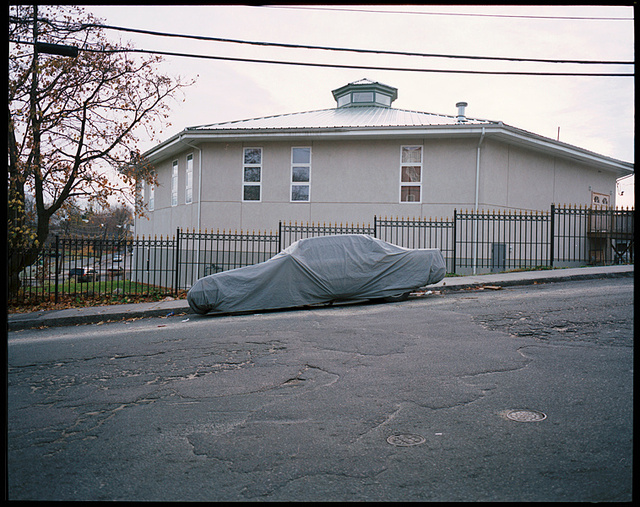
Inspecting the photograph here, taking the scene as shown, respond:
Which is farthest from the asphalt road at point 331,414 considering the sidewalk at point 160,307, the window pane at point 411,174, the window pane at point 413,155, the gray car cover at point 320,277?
the window pane at point 413,155

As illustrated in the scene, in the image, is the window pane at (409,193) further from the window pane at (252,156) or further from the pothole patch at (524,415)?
the pothole patch at (524,415)

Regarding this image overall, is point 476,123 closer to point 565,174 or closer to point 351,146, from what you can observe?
point 351,146

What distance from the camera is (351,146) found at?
18562mm

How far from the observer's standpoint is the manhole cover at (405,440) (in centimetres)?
379

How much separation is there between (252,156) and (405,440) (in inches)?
647

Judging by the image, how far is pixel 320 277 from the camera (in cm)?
1098

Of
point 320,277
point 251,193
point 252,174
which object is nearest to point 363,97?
point 252,174

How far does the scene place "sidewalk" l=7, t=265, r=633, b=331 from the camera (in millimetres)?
11000

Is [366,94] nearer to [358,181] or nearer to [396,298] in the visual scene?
[358,181]

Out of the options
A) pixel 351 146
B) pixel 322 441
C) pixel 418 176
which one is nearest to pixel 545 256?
pixel 418 176

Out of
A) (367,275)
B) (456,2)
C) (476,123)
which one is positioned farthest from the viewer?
(476,123)

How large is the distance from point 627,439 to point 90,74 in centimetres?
1454

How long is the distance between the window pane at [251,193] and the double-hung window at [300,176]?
130 centimetres

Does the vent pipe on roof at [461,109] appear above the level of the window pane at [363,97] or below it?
below
